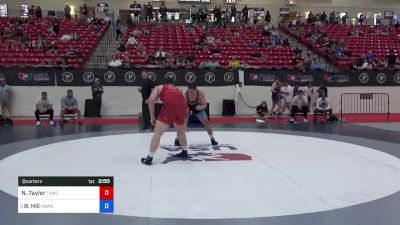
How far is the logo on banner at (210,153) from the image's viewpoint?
844cm

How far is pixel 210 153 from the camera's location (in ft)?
29.9

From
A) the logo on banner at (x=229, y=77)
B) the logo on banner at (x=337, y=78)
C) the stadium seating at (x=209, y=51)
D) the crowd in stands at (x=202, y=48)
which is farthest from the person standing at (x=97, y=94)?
the logo on banner at (x=337, y=78)

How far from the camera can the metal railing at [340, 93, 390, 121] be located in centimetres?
1936

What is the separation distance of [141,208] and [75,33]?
826 inches

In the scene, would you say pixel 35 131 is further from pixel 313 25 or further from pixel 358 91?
pixel 313 25

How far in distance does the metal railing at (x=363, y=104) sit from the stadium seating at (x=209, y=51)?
3041mm

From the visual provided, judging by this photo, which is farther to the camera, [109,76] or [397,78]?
[397,78]

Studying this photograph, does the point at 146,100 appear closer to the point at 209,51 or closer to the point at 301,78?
the point at 301,78

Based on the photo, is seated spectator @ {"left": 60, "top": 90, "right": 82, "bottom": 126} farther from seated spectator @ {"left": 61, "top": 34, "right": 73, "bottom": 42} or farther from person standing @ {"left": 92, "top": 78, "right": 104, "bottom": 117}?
seated spectator @ {"left": 61, "top": 34, "right": 73, "bottom": 42}

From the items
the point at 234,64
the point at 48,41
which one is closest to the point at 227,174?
the point at 234,64

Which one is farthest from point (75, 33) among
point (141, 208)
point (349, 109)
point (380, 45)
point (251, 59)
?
point (141, 208)

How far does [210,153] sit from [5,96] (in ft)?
36.4

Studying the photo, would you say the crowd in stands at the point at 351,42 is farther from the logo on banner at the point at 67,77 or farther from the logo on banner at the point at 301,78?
the logo on banner at the point at 67,77
